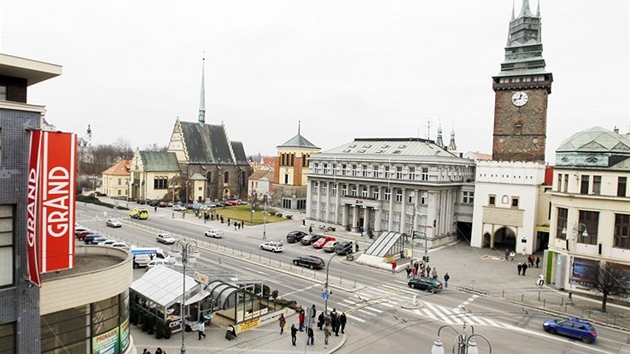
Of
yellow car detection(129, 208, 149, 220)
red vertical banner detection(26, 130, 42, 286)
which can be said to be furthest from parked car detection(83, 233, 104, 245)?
red vertical banner detection(26, 130, 42, 286)

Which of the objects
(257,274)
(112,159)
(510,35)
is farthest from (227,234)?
(112,159)

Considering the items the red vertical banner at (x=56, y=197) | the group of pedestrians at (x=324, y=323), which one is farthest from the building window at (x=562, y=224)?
the red vertical banner at (x=56, y=197)

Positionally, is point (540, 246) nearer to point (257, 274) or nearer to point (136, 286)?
point (257, 274)

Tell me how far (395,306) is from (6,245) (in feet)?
82.6

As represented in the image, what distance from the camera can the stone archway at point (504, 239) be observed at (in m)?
56.7

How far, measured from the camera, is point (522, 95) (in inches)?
2219

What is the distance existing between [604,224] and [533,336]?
14775mm

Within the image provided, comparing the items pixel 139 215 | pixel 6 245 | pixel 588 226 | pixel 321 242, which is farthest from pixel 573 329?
pixel 139 215

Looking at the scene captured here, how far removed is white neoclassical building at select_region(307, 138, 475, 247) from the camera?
185 ft

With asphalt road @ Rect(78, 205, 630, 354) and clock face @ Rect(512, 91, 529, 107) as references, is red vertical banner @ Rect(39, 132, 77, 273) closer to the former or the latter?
asphalt road @ Rect(78, 205, 630, 354)

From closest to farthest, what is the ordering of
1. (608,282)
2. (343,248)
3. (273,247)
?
(608,282), (343,248), (273,247)

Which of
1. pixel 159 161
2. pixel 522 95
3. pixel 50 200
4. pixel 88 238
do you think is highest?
pixel 522 95

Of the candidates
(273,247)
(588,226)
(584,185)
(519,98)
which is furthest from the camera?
(519,98)

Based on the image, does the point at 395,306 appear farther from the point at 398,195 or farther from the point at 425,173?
the point at 398,195
